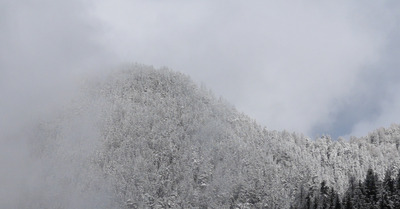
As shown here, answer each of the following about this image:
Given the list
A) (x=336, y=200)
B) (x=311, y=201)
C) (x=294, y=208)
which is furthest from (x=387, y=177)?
(x=294, y=208)

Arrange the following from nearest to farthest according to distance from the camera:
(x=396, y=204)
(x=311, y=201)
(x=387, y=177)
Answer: (x=396, y=204), (x=387, y=177), (x=311, y=201)

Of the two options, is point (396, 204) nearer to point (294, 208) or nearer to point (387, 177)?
point (387, 177)

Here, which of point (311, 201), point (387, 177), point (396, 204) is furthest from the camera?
point (311, 201)

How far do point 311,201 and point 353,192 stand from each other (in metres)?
24.8

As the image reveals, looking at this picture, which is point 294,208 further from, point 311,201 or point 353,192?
point 353,192

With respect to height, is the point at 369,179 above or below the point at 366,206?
above

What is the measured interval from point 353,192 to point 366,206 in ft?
26.0

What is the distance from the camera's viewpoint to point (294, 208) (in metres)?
184

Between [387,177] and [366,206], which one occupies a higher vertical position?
[387,177]

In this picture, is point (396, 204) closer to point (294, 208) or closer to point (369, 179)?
point (369, 179)

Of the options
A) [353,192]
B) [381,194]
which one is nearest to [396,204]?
[381,194]

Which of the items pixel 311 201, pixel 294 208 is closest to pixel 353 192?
pixel 311 201

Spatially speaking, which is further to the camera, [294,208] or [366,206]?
[294,208]

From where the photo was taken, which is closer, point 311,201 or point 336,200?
point 336,200
